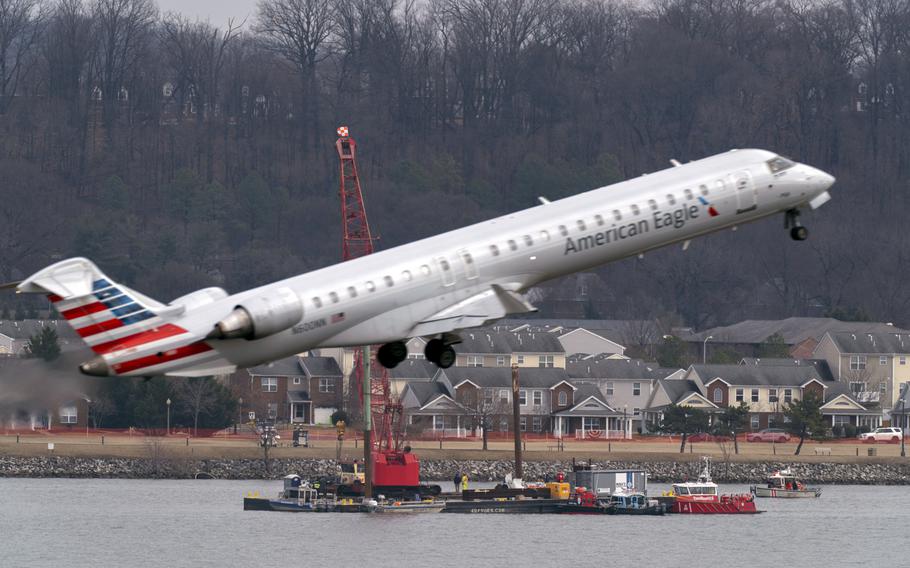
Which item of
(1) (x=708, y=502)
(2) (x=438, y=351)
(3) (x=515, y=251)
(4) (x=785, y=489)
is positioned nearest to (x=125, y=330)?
(2) (x=438, y=351)

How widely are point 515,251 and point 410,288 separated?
4485 millimetres

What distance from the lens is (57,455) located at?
172 meters

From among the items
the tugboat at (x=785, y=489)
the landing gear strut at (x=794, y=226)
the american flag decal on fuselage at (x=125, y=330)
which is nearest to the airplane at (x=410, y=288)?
the american flag decal on fuselage at (x=125, y=330)

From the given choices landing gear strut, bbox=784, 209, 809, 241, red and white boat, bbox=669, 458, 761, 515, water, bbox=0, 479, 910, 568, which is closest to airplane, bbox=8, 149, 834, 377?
landing gear strut, bbox=784, 209, 809, 241

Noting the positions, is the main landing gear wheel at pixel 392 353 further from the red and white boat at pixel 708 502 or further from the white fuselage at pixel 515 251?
the red and white boat at pixel 708 502

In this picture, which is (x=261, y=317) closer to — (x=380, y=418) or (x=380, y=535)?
(x=380, y=535)

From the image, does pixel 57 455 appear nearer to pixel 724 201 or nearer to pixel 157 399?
pixel 157 399

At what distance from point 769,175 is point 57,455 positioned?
105 metres

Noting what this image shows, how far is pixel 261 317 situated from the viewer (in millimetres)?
63688

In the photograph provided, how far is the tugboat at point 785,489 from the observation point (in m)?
176

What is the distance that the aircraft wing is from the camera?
68625 mm

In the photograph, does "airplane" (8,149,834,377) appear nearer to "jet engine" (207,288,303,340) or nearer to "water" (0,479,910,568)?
"jet engine" (207,288,303,340)

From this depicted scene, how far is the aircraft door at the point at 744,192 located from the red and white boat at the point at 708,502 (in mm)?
88420

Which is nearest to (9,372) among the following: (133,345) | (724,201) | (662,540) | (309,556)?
(133,345)
